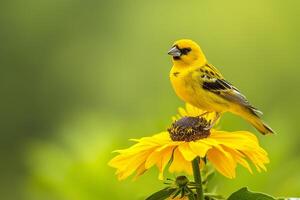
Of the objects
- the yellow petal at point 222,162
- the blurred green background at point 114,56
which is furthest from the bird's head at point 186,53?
the blurred green background at point 114,56

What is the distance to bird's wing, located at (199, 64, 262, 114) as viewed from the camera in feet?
2.20

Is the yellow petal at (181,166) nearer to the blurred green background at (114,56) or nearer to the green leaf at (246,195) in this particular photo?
the green leaf at (246,195)

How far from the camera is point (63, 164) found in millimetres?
931

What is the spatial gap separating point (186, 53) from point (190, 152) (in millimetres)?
120

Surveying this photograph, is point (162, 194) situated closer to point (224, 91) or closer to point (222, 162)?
point (222, 162)

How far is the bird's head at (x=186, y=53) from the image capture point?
64 centimetres

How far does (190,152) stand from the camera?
56 centimetres

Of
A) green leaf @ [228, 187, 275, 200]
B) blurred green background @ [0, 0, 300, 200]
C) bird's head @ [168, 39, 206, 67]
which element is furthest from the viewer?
Result: blurred green background @ [0, 0, 300, 200]

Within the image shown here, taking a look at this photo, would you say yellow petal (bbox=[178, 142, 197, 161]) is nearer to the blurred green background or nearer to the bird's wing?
the bird's wing

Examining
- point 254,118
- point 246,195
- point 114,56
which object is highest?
point 114,56

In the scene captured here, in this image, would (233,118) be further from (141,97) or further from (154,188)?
(141,97)

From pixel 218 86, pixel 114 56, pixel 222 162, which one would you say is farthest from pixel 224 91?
pixel 114 56

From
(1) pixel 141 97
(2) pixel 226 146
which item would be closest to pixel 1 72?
(1) pixel 141 97

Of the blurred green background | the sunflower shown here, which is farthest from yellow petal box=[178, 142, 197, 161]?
the blurred green background
